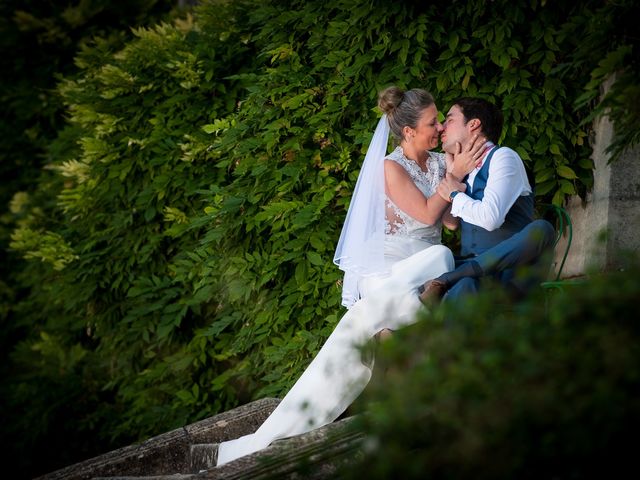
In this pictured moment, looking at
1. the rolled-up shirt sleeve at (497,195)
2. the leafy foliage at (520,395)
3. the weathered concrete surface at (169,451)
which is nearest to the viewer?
the leafy foliage at (520,395)

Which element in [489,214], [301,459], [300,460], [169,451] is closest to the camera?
[301,459]

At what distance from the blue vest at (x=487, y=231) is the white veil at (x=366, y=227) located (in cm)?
48

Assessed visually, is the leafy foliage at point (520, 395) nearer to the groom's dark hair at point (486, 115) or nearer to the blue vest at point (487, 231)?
the blue vest at point (487, 231)

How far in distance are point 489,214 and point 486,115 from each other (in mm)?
635

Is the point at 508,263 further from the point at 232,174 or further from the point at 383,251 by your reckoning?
the point at 232,174

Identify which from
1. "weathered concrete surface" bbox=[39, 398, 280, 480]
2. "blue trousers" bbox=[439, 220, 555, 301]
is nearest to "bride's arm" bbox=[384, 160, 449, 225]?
"blue trousers" bbox=[439, 220, 555, 301]


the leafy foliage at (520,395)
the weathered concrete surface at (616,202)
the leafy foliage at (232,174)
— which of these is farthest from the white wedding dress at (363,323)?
the leafy foliage at (520,395)

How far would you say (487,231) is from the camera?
428 cm

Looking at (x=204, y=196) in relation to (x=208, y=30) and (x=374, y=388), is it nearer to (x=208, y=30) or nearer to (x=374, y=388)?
(x=208, y=30)

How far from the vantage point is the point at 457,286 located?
3.88m

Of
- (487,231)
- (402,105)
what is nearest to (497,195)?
(487,231)

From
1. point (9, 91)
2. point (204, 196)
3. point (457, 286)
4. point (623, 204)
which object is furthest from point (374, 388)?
point (9, 91)

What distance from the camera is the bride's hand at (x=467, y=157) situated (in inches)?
171

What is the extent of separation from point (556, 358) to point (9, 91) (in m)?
8.64
